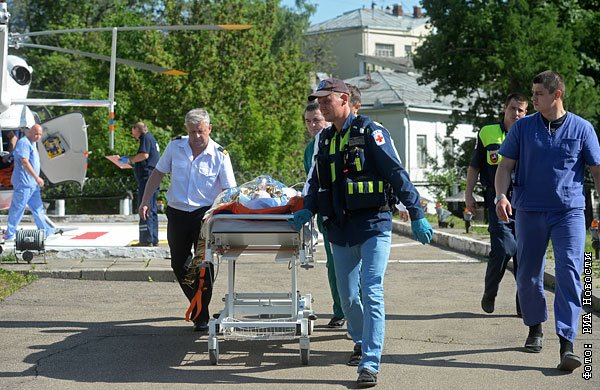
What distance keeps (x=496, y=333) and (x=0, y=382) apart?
4.10 meters

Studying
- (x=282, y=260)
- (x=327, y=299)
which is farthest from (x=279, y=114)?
(x=282, y=260)

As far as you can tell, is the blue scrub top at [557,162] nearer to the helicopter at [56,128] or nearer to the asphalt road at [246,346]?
the asphalt road at [246,346]

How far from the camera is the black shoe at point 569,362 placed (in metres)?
6.86

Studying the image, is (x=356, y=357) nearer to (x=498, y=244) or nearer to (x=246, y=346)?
(x=246, y=346)

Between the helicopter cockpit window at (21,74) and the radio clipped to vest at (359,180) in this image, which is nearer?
the radio clipped to vest at (359,180)

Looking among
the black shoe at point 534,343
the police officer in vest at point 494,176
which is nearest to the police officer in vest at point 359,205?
the black shoe at point 534,343

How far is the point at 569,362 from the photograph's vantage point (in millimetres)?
6863

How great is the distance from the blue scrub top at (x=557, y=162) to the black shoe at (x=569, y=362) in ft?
3.41

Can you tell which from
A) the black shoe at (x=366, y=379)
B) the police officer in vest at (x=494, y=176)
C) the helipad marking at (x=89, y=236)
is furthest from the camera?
the helipad marking at (x=89, y=236)

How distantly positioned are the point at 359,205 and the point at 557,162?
5.02 feet

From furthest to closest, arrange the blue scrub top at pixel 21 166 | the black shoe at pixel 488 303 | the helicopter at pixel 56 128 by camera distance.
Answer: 1. the helicopter at pixel 56 128
2. the blue scrub top at pixel 21 166
3. the black shoe at pixel 488 303

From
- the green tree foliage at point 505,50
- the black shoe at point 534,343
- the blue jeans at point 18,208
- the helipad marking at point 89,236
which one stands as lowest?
the helipad marking at point 89,236

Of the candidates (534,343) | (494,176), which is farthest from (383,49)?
(534,343)

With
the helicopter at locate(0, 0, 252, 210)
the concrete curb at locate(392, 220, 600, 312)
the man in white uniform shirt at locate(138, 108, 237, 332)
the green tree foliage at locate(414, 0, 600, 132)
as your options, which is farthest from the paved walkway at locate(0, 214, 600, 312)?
the green tree foliage at locate(414, 0, 600, 132)
